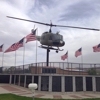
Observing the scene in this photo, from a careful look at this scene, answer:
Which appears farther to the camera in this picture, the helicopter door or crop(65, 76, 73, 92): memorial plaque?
the helicopter door

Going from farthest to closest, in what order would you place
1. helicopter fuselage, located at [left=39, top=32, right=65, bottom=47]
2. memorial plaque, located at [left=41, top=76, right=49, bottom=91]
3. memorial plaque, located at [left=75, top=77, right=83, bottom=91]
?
helicopter fuselage, located at [left=39, top=32, right=65, bottom=47]
memorial plaque, located at [left=75, top=77, right=83, bottom=91]
memorial plaque, located at [left=41, top=76, right=49, bottom=91]

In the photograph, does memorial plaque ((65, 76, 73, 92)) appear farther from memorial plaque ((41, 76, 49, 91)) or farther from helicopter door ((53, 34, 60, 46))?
helicopter door ((53, 34, 60, 46))

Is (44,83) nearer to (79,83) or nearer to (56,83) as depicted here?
(56,83)

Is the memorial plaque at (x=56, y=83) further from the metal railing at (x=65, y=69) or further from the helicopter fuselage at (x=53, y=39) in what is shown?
the helicopter fuselage at (x=53, y=39)

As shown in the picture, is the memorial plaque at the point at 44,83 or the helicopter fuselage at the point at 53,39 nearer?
the memorial plaque at the point at 44,83

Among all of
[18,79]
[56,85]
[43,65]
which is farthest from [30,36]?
[56,85]

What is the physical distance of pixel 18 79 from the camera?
88.2 ft

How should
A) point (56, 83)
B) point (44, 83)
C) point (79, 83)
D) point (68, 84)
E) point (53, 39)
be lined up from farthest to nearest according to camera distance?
point (53, 39) → point (79, 83) → point (68, 84) → point (44, 83) → point (56, 83)

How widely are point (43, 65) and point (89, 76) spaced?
6.93 metres

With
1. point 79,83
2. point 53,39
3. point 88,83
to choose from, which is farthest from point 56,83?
point 53,39

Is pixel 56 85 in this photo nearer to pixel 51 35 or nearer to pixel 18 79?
pixel 18 79

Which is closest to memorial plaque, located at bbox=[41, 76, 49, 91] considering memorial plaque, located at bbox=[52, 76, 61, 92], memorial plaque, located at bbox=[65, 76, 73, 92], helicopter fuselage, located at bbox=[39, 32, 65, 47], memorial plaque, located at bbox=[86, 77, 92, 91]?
memorial plaque, located at bbox=[52, 76, 61, 92]

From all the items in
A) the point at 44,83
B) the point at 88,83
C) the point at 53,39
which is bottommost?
the point at 88,83

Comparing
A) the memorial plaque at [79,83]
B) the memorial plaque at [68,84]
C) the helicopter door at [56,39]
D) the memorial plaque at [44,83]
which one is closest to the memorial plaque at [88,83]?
the memorial plaque at [79,83]
